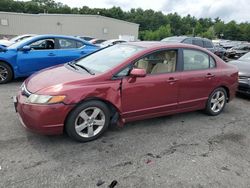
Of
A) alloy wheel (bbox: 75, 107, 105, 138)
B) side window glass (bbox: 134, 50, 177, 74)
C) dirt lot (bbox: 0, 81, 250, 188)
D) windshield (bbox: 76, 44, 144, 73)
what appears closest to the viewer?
dirt lot (bbox: 0, 81, 250, 188)

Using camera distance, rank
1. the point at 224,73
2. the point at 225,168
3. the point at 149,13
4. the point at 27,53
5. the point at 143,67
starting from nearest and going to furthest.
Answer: the point at 225,168 < the point at 143,67 < the point at 224,73 < the point at 27,53 < the point at 149,13

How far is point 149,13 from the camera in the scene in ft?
323

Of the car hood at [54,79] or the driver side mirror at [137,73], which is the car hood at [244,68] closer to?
the driver side mirror at [137,73]

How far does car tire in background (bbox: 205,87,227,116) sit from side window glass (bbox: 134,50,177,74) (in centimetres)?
119

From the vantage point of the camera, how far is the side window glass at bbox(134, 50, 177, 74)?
3975 mm

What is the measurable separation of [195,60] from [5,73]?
503 cm

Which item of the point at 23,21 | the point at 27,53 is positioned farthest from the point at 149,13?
the point at 27,53

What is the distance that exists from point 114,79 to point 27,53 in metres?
4.08

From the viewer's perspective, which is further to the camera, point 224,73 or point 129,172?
point 224,73

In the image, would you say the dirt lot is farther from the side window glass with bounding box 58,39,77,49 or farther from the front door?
the side window glass with bounding box 58,39,77,49

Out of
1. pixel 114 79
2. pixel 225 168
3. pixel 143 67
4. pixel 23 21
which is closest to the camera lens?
pixel 225 168

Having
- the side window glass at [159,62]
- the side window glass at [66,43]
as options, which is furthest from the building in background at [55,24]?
the side window glass at [159,62]

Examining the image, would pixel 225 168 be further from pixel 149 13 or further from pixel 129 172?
pixel 149 13

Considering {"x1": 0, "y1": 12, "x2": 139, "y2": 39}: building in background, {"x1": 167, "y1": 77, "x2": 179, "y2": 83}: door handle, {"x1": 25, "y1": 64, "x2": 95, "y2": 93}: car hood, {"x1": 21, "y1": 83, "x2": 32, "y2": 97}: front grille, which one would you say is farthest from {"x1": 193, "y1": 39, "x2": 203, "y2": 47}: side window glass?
{"x1": 0, "y1": 12, "x2": 139, "y2": 39}: building in background
